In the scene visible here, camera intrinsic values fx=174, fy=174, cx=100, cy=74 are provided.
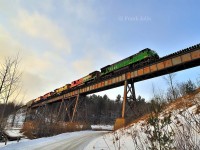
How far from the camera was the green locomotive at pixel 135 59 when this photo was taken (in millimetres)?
21906

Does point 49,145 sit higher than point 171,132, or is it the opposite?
point 171,132

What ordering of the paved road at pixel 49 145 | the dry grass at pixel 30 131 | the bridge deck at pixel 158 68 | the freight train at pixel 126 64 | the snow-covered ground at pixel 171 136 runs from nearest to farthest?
1. the snow-covered ground at pixel 171 136
2. the paved road at pixel 49 145
3. the bridge deck at pixel 158 68
4. the dry grass at pixel 30 131
5. the freight train at pixel 126 64

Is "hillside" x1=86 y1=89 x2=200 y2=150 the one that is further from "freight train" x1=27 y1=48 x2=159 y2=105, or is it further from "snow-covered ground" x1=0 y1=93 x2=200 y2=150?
"freight train" x1=27 y1=48 x2=159 y2=105

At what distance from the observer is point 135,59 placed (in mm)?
23625

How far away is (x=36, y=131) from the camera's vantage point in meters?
19.9

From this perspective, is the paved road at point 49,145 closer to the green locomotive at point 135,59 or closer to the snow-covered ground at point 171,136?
the snow-covered ground at point 171,136

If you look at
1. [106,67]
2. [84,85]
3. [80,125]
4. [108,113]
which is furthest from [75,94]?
[108,113]

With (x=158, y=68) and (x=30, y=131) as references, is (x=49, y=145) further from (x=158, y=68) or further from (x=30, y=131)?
(x=158, y=68)

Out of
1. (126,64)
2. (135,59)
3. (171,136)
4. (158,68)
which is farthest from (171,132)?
(126,64)

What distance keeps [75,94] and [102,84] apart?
9.86 metres

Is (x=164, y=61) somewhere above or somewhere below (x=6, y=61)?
above

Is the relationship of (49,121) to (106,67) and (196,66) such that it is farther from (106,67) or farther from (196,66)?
(196,66)

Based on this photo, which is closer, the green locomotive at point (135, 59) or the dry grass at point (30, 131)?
the dry grass at point (30, 131)

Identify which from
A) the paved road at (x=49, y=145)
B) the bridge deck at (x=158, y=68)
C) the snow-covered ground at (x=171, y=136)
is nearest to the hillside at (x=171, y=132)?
the snow-covered ground at (x=171, y=136)
